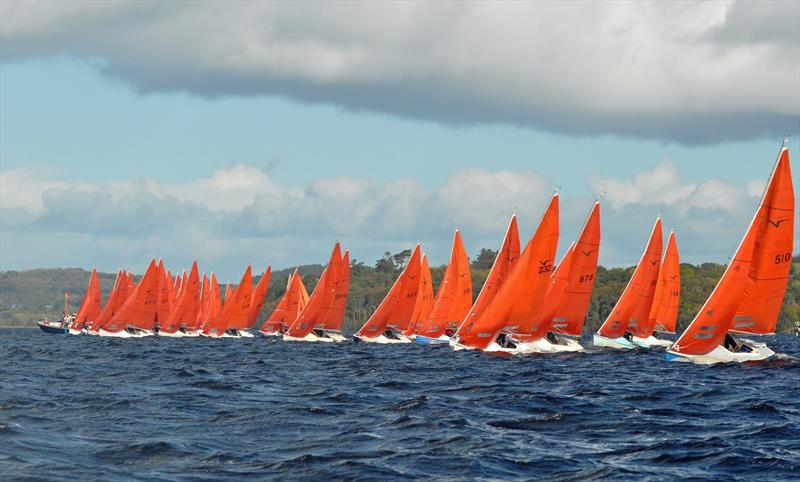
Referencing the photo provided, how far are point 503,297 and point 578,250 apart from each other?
1022 cm

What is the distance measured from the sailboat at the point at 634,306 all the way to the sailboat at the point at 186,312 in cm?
6078

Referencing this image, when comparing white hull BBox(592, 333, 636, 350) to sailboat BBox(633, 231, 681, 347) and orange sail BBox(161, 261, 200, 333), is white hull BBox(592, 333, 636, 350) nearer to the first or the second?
sailboat BBox(633, 231, 681, 347)

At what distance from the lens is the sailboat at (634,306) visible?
81938 millimetres

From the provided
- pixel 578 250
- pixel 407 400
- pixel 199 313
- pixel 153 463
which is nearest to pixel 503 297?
pixel 578 250

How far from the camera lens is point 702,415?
→ 31.4 m

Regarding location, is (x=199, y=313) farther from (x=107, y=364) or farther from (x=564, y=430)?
(x=564, y=430)

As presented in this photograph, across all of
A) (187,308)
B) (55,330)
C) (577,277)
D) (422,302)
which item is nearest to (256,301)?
(187,308)

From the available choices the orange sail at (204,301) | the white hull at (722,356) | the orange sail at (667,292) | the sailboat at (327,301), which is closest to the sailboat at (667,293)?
the orange sail at (667,292)

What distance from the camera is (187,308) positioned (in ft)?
432

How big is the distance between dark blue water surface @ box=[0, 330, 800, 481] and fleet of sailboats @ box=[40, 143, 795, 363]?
11.3ft

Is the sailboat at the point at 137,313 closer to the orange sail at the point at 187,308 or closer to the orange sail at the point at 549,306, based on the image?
the orange sail at the point at 187,308

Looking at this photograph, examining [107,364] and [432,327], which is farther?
[432,327]

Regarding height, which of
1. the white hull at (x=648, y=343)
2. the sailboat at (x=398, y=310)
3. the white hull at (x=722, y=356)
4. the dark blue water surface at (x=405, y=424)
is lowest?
the dark blue water surface at (x=405, y=424)

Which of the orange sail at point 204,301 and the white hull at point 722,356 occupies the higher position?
the orange sail at point 204,301
